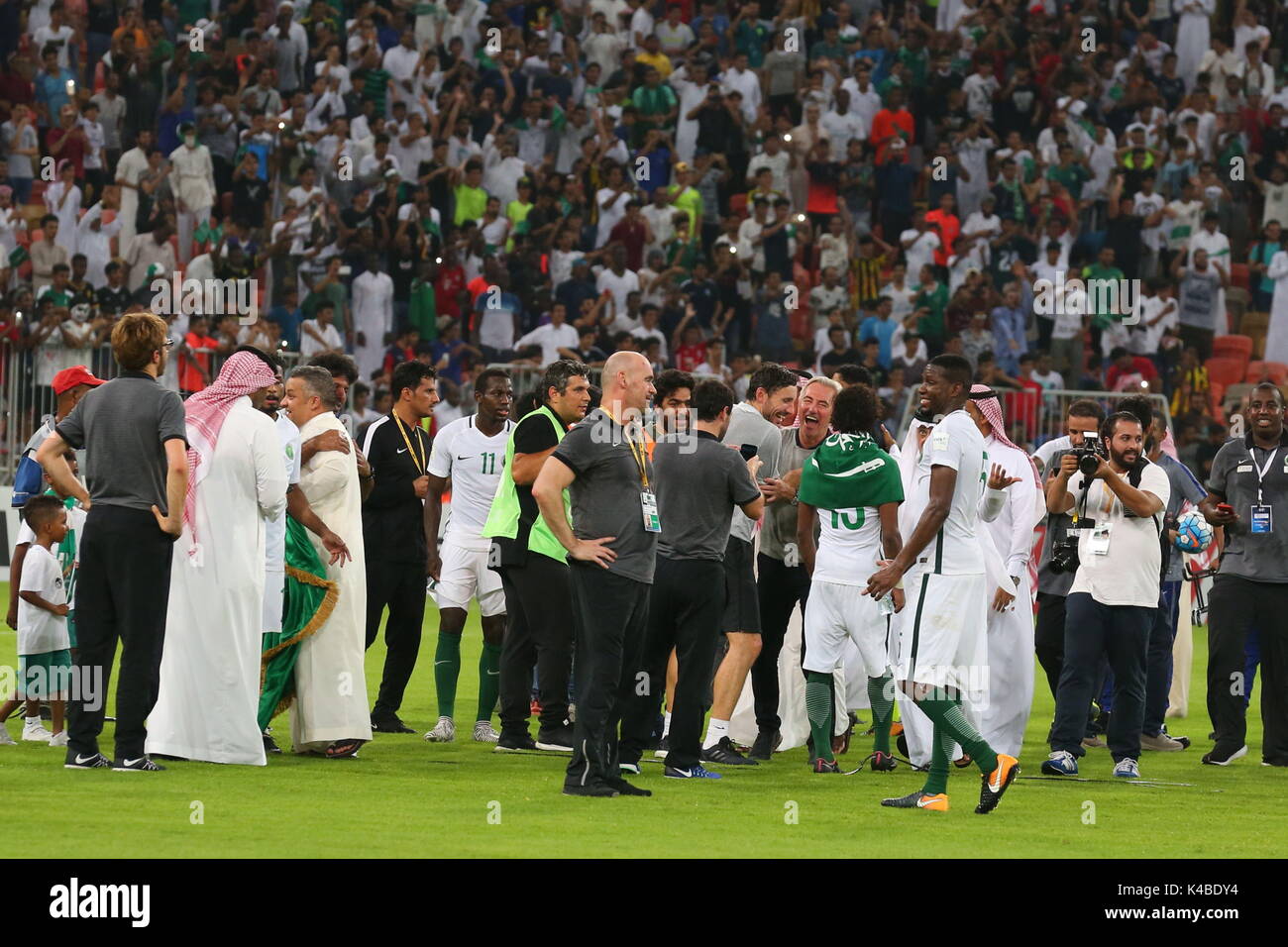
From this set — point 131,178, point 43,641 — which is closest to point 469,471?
point 43,641

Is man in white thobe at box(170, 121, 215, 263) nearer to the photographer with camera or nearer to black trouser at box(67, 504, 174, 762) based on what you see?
the photographer with camera

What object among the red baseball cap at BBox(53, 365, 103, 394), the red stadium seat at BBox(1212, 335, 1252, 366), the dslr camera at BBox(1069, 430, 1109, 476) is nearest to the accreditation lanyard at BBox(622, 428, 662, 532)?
the dslr camera at BBox(1069, 430, 1109, 476)

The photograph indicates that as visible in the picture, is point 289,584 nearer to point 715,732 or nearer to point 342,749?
point 342,749

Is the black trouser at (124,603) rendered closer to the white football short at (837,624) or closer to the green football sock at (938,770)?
the white football short at (837,624)

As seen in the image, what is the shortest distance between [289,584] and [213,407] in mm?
1170

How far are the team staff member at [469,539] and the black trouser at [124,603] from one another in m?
2.76

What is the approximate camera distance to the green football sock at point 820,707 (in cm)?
1112

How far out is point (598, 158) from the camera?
2678 cm

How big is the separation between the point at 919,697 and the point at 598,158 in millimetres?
18360

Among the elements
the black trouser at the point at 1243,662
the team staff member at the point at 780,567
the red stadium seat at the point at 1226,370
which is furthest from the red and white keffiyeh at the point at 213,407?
the red stadium seat at the point at 1226,370

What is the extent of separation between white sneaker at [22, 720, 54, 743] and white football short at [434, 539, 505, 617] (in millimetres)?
2560

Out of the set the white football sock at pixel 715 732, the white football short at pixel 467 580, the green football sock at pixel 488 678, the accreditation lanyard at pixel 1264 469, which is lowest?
the white football sock at pixel 715 732

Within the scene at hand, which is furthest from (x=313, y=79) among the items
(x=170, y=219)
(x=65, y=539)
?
(x=65, y=539)
